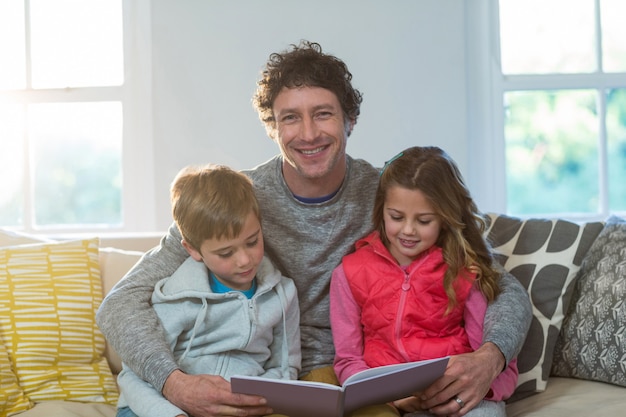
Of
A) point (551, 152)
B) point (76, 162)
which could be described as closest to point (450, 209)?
point (551, 152)

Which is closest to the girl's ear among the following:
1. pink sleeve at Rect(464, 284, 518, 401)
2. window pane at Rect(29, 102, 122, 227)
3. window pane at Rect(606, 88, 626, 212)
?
pink sleeve at Rect(464, 284, 518, 401)

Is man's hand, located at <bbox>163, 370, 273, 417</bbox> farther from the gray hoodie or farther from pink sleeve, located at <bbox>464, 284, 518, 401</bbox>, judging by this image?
pink sleeve, located at <bbox>464, 284, 518, 401</bbox>

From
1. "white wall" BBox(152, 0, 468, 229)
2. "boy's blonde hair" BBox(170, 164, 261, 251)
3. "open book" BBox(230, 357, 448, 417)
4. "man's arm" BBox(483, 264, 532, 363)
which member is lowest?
"open book" BBox(230, 357, 448, 417)

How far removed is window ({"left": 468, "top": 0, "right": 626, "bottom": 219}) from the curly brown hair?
1344 mm

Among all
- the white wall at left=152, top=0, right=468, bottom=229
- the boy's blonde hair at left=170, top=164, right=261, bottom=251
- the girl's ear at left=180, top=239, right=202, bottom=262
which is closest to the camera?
the boy's blonde hair at left=170, top=164, right=261, bottom=251

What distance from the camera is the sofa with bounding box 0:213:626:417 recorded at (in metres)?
2.08

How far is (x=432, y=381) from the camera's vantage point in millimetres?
1748

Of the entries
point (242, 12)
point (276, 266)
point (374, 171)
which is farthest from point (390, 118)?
point (276, 266)

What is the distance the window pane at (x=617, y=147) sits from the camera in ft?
11.1

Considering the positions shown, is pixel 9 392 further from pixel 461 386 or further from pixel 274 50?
pixel 274 50

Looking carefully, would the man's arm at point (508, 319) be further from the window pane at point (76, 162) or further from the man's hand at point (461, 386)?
the window pane at point (76, 162)

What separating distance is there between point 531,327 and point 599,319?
0.59 feet

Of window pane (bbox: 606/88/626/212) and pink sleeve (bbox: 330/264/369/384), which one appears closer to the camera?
pink sleeve (bbox: 330/264/369/384)

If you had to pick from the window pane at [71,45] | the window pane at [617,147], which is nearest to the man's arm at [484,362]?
the window pane at [617,147]
